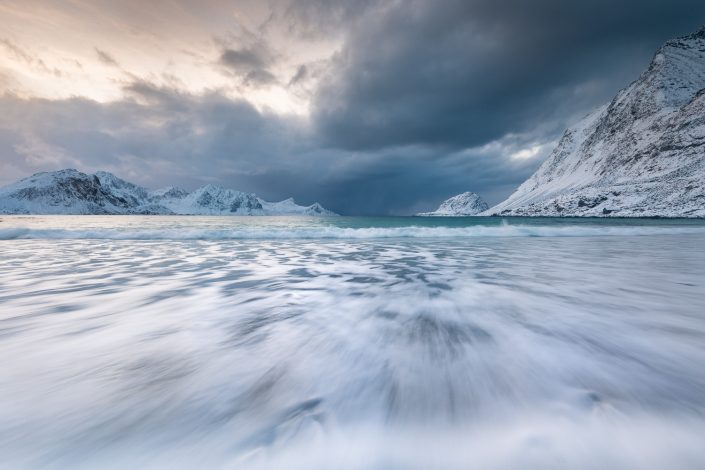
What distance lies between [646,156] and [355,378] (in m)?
183

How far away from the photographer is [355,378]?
7.01 feet

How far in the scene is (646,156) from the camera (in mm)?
130625

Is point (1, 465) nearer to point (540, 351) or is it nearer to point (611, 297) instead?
point (540, 351)

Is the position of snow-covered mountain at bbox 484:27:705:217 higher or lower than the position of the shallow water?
higher

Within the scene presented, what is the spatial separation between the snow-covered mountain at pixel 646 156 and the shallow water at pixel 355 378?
4670 inches

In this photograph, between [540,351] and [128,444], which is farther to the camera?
[540,351]

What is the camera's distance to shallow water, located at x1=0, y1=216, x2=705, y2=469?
142 centimetres

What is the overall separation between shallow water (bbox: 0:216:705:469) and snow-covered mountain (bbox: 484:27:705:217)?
389ft

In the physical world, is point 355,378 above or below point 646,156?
below

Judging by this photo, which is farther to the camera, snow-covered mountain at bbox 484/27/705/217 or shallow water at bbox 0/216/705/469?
snow-covered mountain at bbox 484/27/705/217

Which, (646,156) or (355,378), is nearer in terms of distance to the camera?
(355,378)

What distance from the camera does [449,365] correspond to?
7.47 feet

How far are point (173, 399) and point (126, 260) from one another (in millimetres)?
8753

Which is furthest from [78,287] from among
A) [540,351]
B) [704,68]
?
[704,68]
